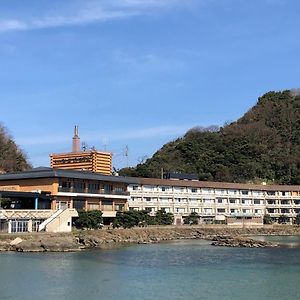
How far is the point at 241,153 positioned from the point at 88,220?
49873mm

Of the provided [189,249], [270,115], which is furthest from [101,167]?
[189,249]

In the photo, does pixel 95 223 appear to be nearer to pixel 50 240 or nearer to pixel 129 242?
pixel 129 242

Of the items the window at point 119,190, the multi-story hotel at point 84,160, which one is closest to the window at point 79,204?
the window at point 119,190

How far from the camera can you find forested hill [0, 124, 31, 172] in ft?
246

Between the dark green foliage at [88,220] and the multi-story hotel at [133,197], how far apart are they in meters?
1.18

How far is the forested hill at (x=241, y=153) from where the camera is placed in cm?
8700

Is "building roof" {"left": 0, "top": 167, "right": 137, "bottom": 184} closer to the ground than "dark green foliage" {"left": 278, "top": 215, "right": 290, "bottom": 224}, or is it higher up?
higher up

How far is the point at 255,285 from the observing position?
2241cm

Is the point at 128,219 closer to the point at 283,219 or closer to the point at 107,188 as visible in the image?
the point at 107,188

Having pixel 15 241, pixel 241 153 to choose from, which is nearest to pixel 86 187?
pixel 15 241

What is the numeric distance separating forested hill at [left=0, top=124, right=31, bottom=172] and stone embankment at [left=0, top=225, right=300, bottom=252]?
30628 mm

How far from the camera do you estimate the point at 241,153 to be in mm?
91375

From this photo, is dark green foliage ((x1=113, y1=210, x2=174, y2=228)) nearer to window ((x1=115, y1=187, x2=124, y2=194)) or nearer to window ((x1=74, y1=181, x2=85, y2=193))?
window ((x1=115, y1=187, x2=124, y2=194))

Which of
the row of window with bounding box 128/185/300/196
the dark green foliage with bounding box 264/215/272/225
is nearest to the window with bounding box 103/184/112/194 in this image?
the row of window with bounding box 128/185/300/196
